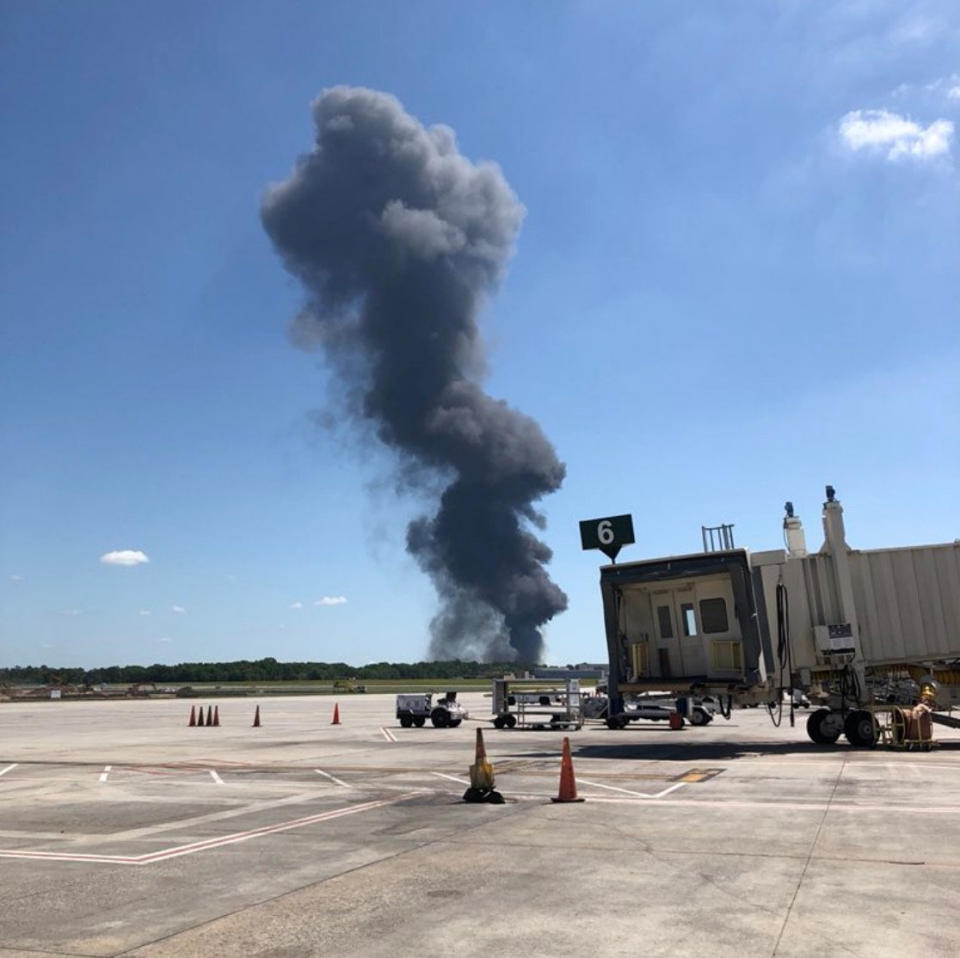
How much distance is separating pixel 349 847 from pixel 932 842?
601 cm

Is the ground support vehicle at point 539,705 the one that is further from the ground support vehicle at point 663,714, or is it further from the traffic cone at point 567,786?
the traffic cone at point 567,786

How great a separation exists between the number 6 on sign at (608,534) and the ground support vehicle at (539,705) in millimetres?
4835

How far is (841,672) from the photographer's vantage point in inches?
804

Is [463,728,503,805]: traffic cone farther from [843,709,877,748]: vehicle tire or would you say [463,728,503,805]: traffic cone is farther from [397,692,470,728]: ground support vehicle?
[397,692,470,728]: ground support vehicle

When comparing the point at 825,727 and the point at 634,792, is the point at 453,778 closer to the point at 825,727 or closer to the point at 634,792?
the point at 634,792

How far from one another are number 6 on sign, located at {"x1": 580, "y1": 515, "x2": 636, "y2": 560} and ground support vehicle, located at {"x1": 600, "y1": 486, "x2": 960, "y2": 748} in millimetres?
9085

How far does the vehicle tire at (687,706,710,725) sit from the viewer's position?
3164 centimetres

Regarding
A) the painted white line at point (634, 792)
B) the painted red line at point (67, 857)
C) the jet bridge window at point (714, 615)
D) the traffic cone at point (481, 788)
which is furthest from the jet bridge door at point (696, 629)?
the painted red line at point (67, 857)

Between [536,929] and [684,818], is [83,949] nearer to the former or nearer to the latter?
[536,929]

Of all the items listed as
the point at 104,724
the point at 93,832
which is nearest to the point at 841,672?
the point at 93,832

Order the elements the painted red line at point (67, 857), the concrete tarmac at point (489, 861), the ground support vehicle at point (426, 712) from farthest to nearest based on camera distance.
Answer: the ground support vehicle at point (426, 712)
the painted red line at point (67, 857)
the concrete tarmac at point (489, 861)

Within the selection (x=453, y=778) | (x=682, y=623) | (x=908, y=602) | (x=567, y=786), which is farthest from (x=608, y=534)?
(x=567, y=786)

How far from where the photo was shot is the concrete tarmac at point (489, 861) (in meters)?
5.79

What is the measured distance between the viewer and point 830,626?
2022cm
